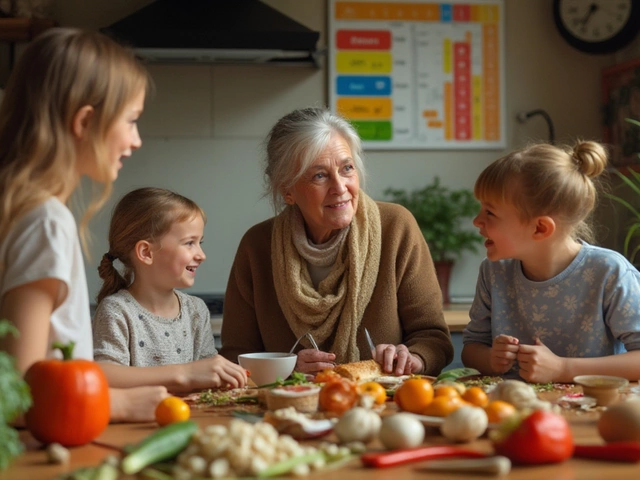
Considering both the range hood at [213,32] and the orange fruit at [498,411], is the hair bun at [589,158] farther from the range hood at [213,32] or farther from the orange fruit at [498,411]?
the range hood at [213,32]

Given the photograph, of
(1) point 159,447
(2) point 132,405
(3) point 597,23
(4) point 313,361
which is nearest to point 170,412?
(2) point 132,405

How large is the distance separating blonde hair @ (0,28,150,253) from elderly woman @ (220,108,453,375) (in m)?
0.87

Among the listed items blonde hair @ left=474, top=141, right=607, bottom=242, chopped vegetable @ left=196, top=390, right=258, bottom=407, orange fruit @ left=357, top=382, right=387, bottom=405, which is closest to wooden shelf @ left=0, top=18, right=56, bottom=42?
blonde hair @ left=474, top=141, right=607, bottom=242

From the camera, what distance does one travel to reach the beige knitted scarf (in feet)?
6.77

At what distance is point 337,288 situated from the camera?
2.12 metres

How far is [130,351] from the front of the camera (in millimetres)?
1859

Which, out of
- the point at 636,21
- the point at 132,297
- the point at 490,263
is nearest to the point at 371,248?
the point at 490,263

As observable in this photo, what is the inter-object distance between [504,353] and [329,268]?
67cm

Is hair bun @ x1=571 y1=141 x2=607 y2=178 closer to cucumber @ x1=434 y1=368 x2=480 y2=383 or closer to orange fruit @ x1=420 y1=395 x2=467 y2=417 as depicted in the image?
cucumber @ x1=434 y1=368 x2=480 y2=383

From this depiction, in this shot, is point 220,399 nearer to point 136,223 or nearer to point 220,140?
point 136,223

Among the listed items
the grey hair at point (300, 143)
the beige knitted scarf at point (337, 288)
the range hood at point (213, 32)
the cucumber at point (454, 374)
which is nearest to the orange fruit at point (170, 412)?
the cucumber at point (454, 374)

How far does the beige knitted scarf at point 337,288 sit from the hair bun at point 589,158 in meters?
0.58

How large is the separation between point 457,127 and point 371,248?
184 cm

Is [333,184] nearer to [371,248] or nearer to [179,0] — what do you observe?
[371,248]
